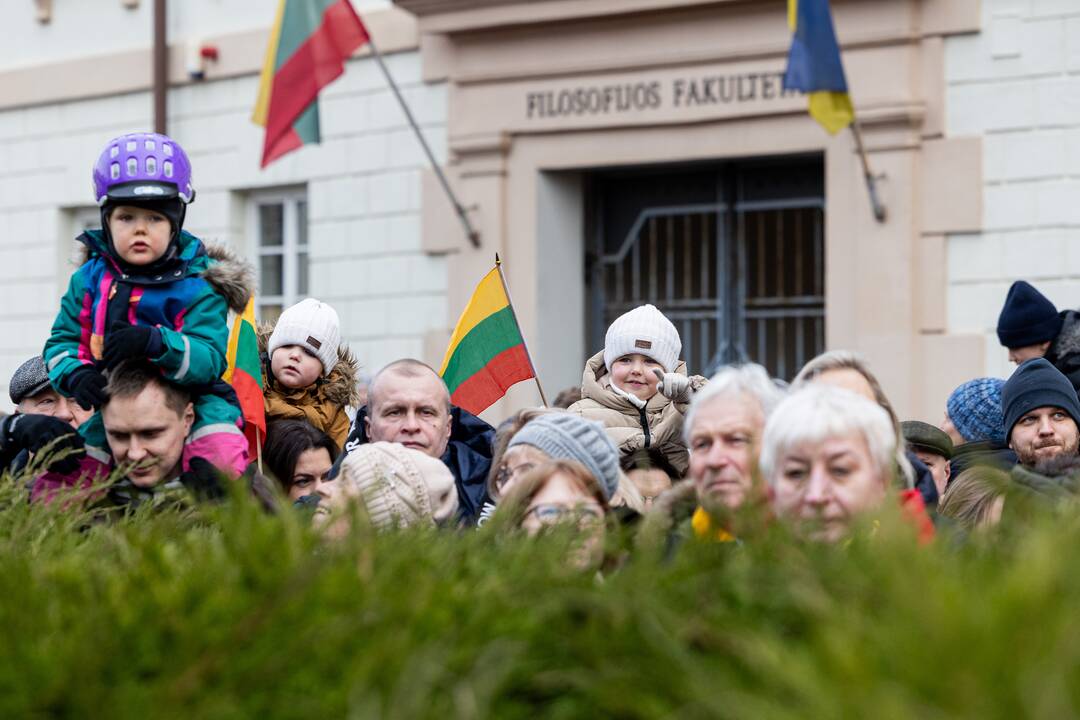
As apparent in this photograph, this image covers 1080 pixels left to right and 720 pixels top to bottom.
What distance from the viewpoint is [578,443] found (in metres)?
4.21

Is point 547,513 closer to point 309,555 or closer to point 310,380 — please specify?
point 309,555

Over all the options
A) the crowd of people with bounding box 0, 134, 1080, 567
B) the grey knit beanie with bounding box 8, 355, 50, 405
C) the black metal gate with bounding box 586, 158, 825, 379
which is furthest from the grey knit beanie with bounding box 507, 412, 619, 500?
the black metal gate with bounding box 586, 158, 825, 379

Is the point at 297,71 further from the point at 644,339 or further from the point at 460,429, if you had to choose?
Result: the point at 460,429

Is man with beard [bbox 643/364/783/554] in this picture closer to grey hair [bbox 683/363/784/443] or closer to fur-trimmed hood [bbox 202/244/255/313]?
grey hair [bbox 683/363/784/443]

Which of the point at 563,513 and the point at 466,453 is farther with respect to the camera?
the point at 466,453

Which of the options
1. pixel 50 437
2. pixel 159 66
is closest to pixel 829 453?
pixel 50 437

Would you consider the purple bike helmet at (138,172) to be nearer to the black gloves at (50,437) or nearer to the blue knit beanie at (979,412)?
the black gloves at (50,437)

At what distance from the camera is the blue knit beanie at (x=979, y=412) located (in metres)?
6.77

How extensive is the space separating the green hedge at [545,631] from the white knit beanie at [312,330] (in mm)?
3906

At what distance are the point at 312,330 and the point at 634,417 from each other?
4.06 feet

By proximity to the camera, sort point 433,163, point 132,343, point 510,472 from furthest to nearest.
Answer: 1. point 433,163
2. point 132,343
3. point 510,472

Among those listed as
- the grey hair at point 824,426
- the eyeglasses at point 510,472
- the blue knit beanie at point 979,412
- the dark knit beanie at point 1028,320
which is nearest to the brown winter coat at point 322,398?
the eyeglasses at point 510,472

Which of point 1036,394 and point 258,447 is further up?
point 1036,394

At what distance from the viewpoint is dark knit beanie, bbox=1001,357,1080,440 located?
239 inches
